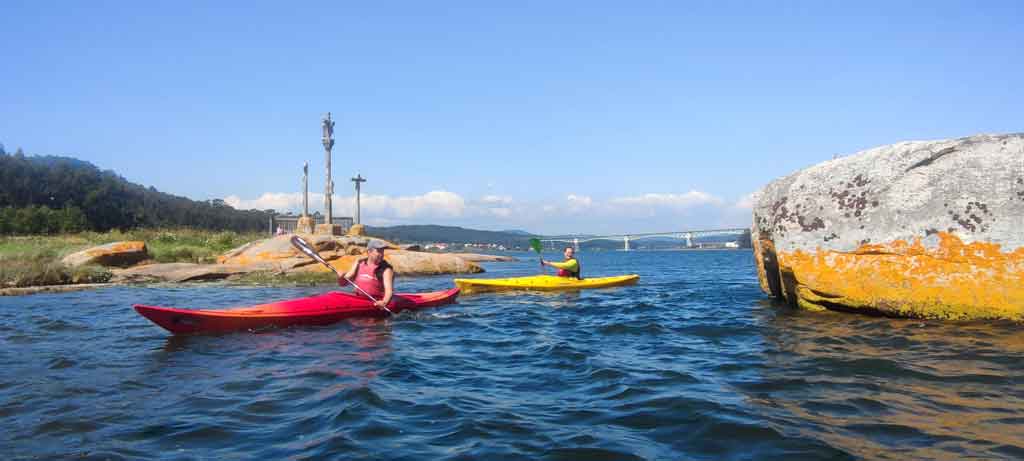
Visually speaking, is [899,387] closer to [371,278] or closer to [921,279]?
[921,279]

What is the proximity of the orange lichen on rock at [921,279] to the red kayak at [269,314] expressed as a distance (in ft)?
21.3

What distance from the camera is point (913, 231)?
7.80 metres

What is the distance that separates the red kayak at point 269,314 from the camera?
7.70 metres

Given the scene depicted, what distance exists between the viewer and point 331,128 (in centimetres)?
3166

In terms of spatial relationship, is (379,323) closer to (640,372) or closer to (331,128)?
(640,372)

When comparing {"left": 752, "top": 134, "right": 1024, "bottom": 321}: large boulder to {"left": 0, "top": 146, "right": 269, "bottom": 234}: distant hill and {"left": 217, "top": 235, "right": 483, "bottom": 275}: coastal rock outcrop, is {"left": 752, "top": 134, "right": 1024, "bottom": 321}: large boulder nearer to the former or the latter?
{"left": 217, "top": 235, "right": 483, "bottom": 275}: coastal rock outcrop

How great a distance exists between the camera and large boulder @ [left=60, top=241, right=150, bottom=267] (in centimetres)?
1841

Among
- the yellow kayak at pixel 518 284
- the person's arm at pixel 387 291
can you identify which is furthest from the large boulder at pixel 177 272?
the person's arm at pixel 387 291

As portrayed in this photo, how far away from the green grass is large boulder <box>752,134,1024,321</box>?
16536 mm

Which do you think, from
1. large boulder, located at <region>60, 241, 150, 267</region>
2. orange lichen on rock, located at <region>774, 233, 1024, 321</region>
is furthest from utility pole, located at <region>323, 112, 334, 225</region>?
orange lichen on rock, located at <region>774, 233, 1024, 321</region>

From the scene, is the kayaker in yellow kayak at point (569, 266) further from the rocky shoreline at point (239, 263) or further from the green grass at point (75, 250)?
the green grass at point (75, 250)

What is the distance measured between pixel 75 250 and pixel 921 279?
23827mm

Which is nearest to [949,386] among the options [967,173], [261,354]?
[967,173]

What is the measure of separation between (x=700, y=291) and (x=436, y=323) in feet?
27.3
